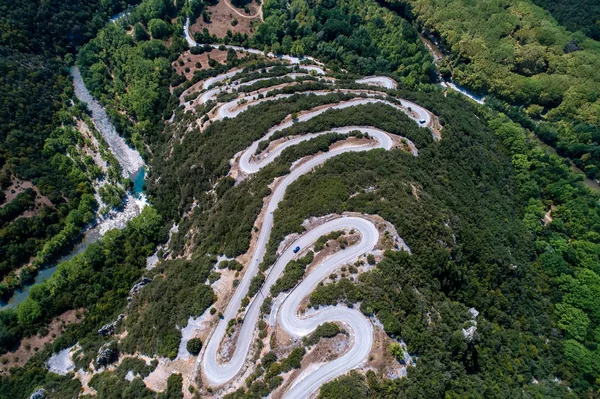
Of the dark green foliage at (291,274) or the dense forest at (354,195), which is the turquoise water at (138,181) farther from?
the dark green foliage at (291,274)

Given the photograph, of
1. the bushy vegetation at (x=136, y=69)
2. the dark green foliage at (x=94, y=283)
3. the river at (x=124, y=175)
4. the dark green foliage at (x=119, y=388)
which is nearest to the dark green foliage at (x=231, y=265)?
the dark green foliage at (x=119, y=388)

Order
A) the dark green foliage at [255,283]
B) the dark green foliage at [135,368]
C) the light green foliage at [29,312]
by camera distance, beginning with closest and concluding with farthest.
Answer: the dark green foliage at [135,368], the dark green foliage at [255,283], the light green foliage at [29,312]

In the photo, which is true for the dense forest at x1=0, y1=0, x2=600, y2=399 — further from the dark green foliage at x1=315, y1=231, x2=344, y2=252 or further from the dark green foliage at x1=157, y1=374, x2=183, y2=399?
the dark green foliage at x1=315, y1=231, x2=344, y2=252

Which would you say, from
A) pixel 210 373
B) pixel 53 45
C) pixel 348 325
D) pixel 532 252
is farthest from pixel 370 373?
pixel 53 45

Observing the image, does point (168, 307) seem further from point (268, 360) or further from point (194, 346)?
point (268, 360)

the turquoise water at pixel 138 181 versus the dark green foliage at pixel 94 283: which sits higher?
the turquoise water at pixel 138 181

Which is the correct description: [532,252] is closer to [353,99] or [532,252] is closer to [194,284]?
[353,99]
